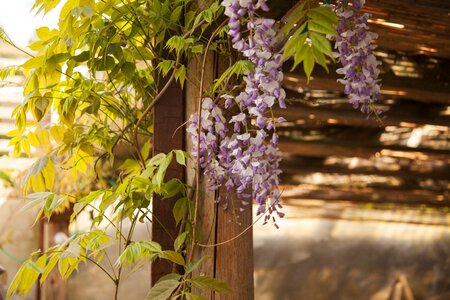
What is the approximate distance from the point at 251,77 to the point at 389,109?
2292 millimetres

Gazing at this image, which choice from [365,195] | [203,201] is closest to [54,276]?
[365,195]

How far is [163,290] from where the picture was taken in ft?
5.46

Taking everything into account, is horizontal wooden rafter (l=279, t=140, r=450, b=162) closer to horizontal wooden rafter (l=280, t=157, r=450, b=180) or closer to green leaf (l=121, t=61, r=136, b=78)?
horizontal wooden rafter (l=280, t=157, r=450, b=180)

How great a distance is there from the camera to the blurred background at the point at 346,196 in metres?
3.41

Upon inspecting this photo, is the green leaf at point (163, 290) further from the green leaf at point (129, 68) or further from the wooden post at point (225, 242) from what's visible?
the green leaf at point (129, 68)

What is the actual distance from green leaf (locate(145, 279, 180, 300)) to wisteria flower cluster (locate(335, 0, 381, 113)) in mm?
526

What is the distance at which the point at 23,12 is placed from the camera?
14.9 ft

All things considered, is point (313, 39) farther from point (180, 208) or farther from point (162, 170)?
point (180, 208)

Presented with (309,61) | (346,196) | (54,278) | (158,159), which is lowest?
(54,278)

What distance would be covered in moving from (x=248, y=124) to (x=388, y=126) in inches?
93.4

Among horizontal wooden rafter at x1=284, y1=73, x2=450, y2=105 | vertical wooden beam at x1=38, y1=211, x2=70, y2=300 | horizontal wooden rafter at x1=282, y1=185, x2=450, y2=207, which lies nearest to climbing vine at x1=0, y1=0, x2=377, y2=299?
horizontal wooden rafter at x1=284, y1=73, x2=450, y2=105

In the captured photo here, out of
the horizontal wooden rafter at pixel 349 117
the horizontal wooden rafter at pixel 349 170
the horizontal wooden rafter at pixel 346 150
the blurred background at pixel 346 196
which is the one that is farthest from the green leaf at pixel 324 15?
the horizontal wooden rafter at pixel 349 170

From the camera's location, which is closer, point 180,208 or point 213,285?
point 213,285

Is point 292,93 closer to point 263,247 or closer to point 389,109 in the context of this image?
point 389,109
